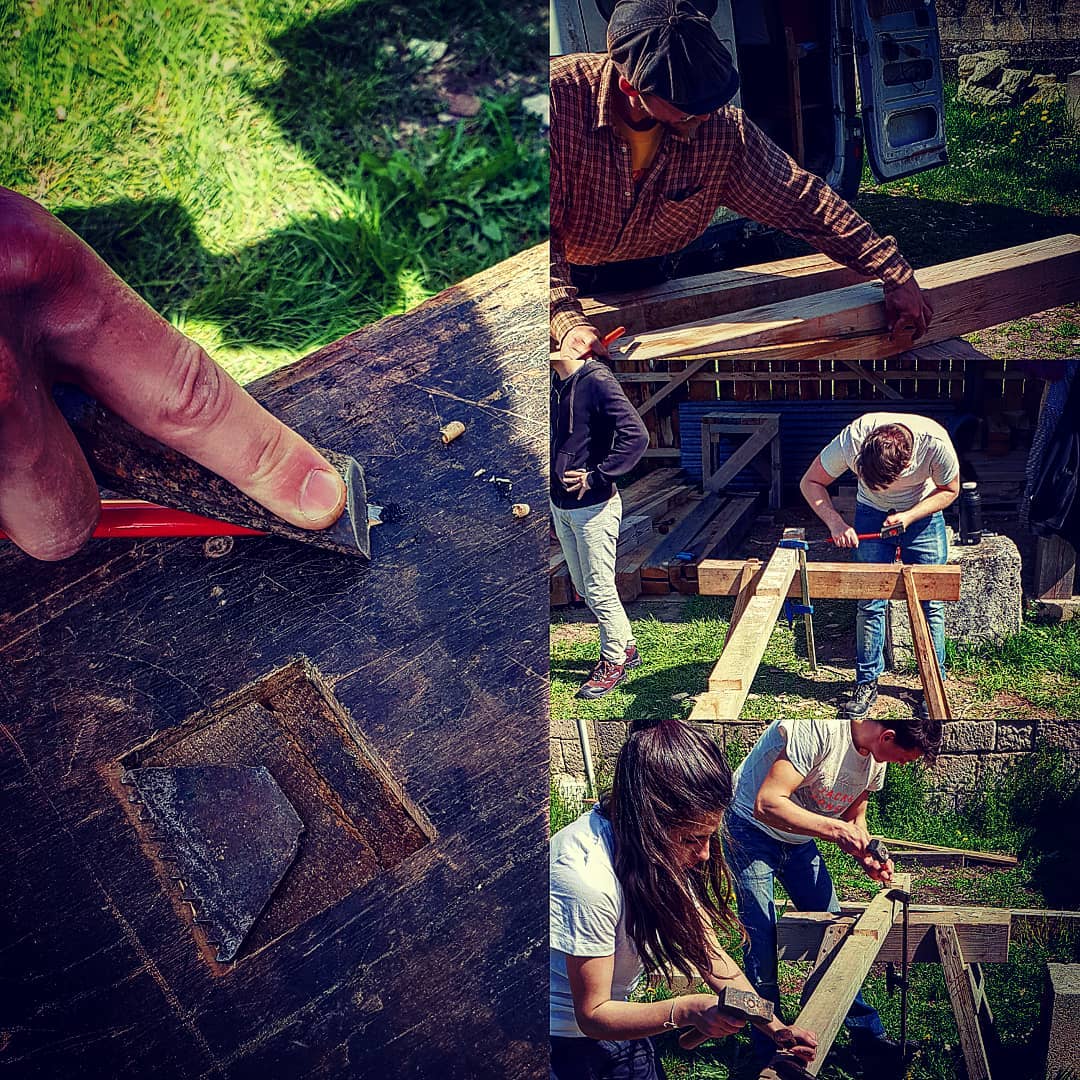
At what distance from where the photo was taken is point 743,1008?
2.11m

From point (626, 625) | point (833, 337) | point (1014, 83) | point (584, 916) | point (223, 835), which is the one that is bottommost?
point (584, 916)

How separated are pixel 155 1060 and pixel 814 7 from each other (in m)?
2.65

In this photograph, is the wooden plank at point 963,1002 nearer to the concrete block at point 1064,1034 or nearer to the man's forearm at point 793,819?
the concrete block at point 1064,1034

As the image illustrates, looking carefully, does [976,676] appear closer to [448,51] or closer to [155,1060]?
[155,1060]

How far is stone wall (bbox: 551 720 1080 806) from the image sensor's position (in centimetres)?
218

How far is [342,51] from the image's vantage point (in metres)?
3.10

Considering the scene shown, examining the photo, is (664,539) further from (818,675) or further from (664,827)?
(664,827)

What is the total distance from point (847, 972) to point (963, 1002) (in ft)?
0.90

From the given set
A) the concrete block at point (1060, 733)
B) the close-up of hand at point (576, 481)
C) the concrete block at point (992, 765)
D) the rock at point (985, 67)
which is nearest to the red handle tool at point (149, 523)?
the close-up of hand at point (576, 481)

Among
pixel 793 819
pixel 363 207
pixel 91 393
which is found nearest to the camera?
pixel 91 393

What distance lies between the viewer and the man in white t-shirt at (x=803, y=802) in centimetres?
217

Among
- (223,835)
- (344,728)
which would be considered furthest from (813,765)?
(223,835)

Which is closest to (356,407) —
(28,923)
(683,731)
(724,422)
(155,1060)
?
(724,422)

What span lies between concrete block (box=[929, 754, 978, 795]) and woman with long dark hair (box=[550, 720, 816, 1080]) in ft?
1.51
